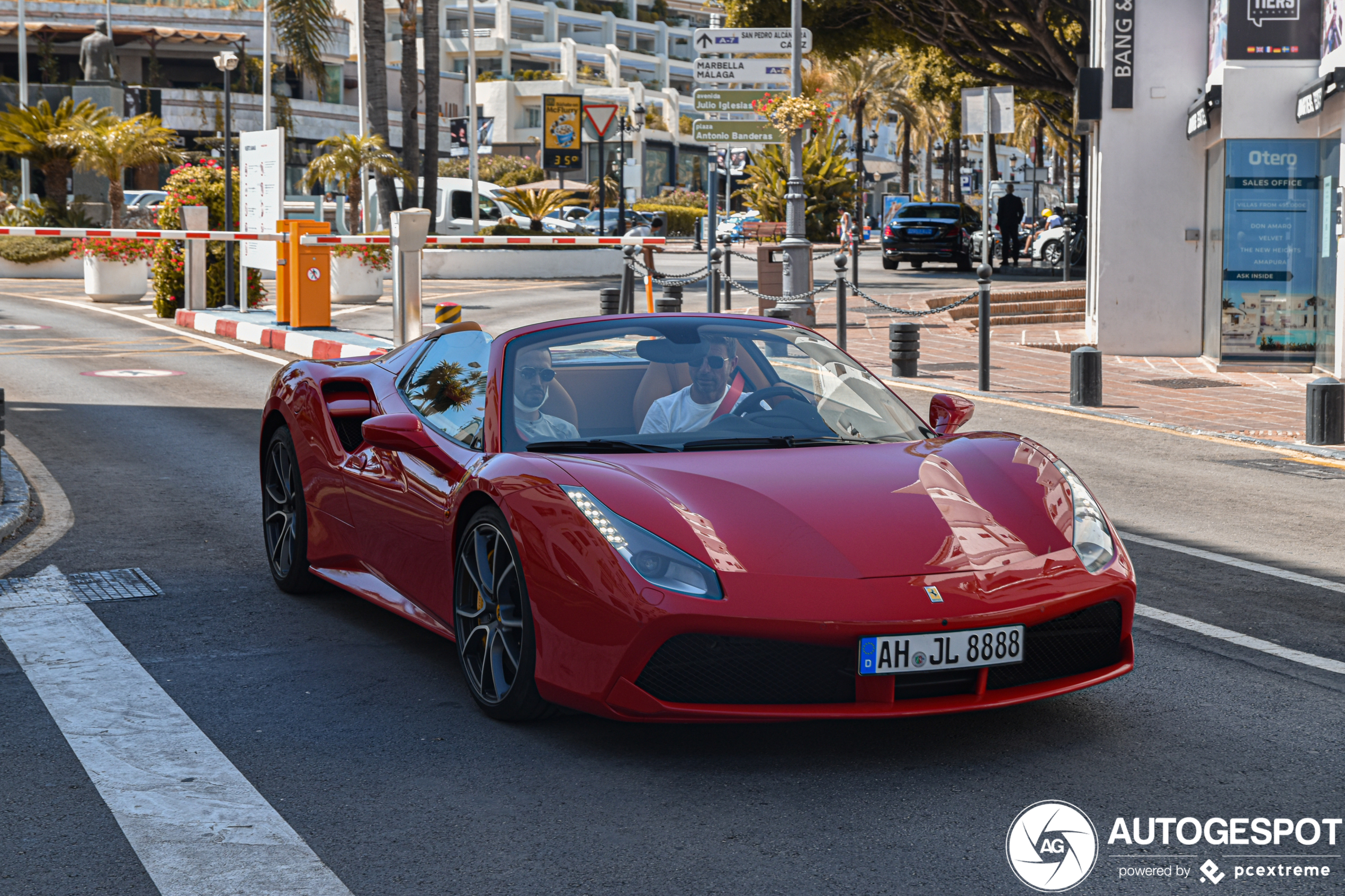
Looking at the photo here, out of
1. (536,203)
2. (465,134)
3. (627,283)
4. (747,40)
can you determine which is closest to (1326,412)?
(627,283)

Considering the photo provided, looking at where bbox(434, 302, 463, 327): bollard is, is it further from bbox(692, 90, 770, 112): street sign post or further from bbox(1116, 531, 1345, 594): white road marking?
bbox(692, 90, 770, 112): street sign post

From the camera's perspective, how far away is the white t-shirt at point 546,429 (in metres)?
4.95

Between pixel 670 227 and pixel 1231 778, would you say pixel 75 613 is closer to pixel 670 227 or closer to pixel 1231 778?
pixel 1231 778

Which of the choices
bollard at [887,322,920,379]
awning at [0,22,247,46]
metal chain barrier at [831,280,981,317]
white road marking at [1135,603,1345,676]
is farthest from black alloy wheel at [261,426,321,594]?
awning at [0,22,247,46]

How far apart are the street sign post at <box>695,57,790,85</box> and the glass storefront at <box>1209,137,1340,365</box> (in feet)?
25.7

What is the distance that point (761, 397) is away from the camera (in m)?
5.26

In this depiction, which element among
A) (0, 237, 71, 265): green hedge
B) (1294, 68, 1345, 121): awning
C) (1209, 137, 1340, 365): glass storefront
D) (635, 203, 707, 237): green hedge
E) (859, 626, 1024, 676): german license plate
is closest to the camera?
(859, 626, 1024, 676): german license plate

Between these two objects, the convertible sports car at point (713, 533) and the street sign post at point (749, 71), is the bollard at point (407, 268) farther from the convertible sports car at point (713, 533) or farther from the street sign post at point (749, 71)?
the convertible sports car at point (713, 533)

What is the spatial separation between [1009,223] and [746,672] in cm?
3362

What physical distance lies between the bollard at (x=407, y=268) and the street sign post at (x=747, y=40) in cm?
689

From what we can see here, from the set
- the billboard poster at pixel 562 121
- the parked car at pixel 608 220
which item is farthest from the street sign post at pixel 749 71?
the billboard poster at pixel 562 121

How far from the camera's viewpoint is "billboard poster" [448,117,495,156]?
65438 mm

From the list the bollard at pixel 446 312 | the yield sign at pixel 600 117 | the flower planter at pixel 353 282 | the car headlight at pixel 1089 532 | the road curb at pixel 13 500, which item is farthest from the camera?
the yield sign at pixel 600 117

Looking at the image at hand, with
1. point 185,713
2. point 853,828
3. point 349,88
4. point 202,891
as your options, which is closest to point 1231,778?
point 853,828
